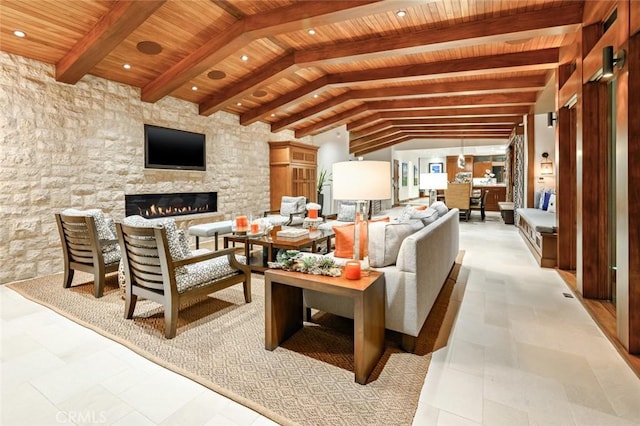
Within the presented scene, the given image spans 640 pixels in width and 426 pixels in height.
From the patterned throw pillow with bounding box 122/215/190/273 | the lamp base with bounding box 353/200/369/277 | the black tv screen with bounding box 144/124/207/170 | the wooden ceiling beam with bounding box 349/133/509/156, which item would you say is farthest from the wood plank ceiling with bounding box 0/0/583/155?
the wooden ceiling beam with bounding box 349/133/509/156

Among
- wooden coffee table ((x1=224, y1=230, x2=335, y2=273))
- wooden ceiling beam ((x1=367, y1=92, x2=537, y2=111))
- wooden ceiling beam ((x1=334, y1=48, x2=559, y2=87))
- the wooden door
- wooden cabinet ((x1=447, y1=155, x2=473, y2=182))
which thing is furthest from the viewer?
wooden cabinet ((x1=447, y1=155, x2=473, y2=182))

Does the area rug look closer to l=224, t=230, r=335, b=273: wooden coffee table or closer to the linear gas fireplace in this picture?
l=224, t=230, r=335, b=273: wooden coffee table

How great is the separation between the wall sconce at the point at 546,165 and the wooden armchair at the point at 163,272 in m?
7.05

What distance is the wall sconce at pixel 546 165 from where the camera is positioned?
6824 mm

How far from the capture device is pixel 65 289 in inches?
138

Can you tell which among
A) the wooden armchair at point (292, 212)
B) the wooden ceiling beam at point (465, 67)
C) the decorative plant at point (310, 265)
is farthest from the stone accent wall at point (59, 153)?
the decorative plant at point (310, 265)

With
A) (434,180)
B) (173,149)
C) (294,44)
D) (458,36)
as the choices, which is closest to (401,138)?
(434,180)

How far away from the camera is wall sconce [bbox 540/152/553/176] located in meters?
6.82

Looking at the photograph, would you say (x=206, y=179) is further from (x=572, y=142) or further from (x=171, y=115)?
(x=572, y=142)

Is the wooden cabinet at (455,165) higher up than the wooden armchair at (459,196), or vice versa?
the wooden cabinet at (455,165)

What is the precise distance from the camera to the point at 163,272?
7.76 ft

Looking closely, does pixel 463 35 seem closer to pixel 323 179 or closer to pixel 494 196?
pixel 323 179

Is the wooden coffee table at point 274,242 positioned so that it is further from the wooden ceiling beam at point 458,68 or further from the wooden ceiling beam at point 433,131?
the wooden ceiling beam at point 433,131

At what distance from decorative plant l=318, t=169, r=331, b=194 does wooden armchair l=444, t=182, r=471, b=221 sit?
12.5 ft
